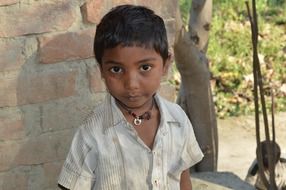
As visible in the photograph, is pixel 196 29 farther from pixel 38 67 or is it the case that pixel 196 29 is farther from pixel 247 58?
pixel 247 58

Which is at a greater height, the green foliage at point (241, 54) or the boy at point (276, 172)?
the green foliage at point (241, 54)

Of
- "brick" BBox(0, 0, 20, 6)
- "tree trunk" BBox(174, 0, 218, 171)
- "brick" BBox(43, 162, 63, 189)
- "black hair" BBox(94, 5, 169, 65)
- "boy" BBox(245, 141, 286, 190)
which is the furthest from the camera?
"boy" BBox(245, 141, 286, 190)

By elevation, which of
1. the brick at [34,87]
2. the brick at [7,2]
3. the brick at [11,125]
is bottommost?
the brick at [11,125]

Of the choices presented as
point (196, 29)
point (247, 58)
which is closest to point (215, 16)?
point (247, 58)

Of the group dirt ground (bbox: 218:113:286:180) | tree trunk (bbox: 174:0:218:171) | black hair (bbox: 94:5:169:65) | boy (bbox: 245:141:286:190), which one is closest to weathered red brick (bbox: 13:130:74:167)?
black hair (bbox: 94:5:169:65)

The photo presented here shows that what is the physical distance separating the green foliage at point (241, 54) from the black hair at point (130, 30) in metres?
4.46

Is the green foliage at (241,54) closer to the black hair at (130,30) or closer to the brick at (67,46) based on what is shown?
the brick at (67,46)

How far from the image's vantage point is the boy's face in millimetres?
2156

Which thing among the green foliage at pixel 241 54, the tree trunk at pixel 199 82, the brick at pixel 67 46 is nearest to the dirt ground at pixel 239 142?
the green foliage at pixel 241 54

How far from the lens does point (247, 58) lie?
7.39m

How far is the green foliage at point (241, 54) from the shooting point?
6.85 m

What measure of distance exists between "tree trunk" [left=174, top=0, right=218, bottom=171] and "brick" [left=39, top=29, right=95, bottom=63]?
39.4 inches

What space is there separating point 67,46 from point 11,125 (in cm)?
34

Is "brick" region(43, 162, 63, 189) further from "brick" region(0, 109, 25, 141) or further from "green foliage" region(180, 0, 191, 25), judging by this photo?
"green foliage" region(180, 0, 191, 25)
